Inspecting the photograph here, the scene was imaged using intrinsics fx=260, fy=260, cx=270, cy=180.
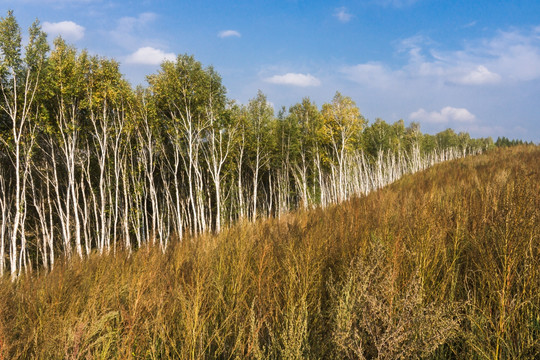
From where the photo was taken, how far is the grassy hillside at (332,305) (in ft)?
5.78

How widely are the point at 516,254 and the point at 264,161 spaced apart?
30.3 m

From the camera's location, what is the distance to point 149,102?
829 inches

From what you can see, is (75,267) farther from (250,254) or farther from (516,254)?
(516,254)

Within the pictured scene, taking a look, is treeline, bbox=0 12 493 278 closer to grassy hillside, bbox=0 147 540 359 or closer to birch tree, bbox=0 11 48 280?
birch tree, bbox=0 11 48 280

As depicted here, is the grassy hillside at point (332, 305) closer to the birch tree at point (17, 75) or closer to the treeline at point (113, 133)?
the treeline at point (113, 133)

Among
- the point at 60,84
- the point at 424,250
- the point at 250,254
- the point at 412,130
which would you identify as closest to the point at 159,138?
the point at 60,84

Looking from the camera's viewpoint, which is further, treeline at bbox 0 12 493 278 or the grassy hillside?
treeline at bbox 0 12 493 278

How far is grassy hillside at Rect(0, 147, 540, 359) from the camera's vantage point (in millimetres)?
1763

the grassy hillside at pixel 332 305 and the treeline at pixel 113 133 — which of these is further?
the treeline at pixel 113 133

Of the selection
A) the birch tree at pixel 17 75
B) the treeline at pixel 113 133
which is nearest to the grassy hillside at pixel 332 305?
the treeline at pixel 113 133

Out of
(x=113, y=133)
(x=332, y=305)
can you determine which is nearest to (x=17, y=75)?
(x=113, y=133)

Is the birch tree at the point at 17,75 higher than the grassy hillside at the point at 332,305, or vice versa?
the birch tree at the point at 17,75

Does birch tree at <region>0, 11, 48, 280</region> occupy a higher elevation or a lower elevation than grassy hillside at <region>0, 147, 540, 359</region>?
higher

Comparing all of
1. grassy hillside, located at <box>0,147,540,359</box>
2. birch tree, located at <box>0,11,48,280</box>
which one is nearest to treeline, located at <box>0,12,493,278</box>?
birch tree, located at <box>0,11,48,280</box>
